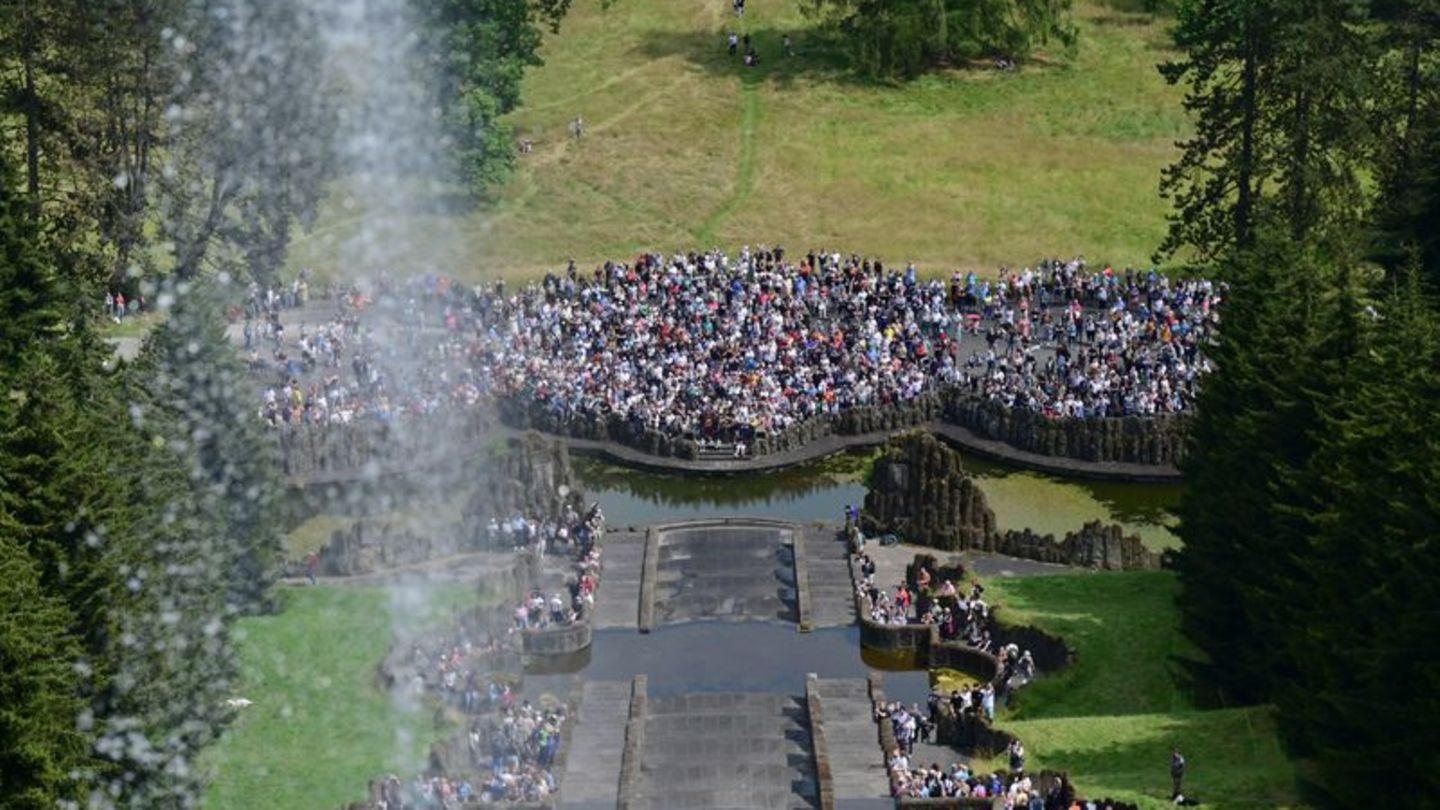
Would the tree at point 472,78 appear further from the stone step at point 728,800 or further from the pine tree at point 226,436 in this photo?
the stone step at point 728,800

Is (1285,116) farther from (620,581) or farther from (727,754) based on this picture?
(727,754)

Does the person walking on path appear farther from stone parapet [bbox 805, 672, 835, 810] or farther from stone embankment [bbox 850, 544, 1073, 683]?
stone embankment [bbox 850, 544, 1073, 683]

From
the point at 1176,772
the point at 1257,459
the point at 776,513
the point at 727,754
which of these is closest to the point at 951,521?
the point at 776,513

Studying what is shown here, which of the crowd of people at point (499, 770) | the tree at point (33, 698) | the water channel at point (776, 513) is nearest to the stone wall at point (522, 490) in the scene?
the water channel at point (776, 513)

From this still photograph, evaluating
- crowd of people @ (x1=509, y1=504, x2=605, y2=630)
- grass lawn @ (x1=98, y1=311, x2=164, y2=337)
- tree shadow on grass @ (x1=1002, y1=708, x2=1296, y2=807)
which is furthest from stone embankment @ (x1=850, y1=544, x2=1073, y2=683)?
grass lawn @ (x1=98, y1=311, x2=164, y2=337)

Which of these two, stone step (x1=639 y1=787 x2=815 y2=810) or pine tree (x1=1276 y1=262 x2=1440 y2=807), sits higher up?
pine tree (x1=1276 y1=262 x2=1440 y2=807)
